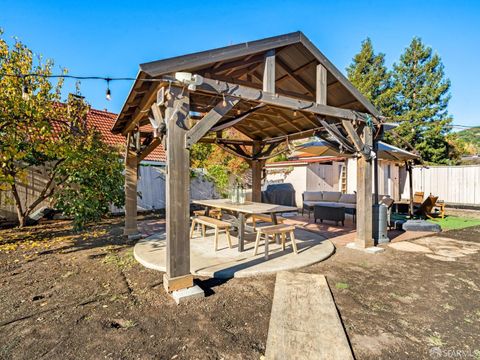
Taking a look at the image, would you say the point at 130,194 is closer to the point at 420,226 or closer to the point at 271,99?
the point at 271,99

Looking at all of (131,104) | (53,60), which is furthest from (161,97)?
(53,60)

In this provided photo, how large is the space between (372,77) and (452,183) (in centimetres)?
1117

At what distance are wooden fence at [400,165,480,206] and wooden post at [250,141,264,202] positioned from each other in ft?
29.6

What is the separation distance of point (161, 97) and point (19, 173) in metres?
3.90

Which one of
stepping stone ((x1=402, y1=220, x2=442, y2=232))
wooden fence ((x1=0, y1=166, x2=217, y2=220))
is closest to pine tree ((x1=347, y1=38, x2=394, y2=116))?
stepping stone ((x1=402, y1=220, x2=442, y2=232))

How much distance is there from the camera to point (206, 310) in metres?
2.82

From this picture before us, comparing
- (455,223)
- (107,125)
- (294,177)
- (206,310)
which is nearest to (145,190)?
(107,125)

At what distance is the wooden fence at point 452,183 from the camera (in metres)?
12.2

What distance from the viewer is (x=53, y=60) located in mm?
6203

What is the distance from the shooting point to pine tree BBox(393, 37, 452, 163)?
17672mm

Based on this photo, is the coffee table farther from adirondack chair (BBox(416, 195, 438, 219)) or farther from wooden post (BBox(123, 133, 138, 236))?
wooden post (BBox(123, 133, 138, 236))

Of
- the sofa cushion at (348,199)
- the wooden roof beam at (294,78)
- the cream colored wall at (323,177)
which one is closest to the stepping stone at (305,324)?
the wooden roof beam at (294,78)

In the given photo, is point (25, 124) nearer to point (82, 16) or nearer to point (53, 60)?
point (53, 60)

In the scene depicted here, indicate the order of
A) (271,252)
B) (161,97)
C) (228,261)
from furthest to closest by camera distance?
(271,252) < (228,261) < (161,97)
